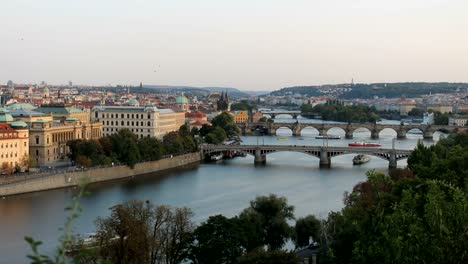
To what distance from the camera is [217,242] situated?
1045 centimetres

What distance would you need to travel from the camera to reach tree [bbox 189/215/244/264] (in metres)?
10.3

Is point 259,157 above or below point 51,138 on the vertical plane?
below

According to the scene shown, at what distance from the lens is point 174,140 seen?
27.8 metres

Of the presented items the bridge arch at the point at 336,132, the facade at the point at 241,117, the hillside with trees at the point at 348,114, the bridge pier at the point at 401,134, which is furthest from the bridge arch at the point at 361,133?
the facade at the point at 241,117

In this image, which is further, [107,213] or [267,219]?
[107,213]

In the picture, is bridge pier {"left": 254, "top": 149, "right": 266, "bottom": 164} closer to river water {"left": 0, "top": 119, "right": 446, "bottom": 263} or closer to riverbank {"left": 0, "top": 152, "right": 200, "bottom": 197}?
river water {"left": 0, "top": 119, "right": 446, "bottom": 263}

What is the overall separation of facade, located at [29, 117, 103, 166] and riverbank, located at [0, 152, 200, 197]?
102 inches

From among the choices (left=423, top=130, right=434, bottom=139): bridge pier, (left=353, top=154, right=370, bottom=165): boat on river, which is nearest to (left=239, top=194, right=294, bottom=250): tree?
(left=353, top=154, right=370, bottom=165): boat on river

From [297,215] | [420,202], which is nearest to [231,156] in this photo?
[297,215]

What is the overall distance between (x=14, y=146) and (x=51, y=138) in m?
2.54

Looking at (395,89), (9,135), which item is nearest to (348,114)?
(9,135)

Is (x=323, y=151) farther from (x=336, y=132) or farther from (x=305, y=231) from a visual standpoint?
(x=336, y=132)

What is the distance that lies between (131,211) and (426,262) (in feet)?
20.9

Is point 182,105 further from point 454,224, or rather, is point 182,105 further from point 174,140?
point 454,224
